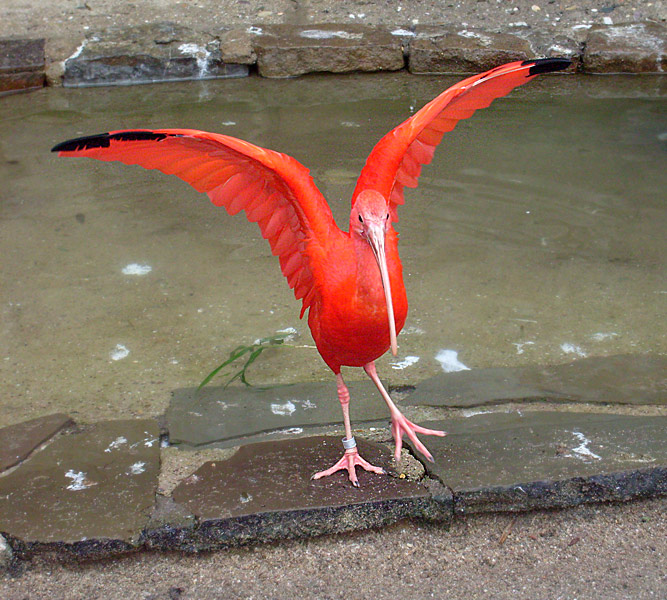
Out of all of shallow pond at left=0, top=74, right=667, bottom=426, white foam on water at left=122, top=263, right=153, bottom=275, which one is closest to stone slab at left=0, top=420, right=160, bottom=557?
Result: shallow pond at left=0, top=74, right=667, bottom=426

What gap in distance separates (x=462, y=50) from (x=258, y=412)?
14.7ft

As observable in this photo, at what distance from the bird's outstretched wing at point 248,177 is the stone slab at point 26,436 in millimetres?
1058

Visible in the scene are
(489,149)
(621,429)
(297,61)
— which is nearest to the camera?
(621,429)

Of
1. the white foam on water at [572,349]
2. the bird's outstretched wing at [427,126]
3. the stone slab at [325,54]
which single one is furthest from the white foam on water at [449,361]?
the stone slab at [325,54]

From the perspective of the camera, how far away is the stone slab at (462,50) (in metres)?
6.57

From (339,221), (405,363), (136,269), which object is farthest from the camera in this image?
(339,221)

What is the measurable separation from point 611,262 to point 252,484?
2.42 metres

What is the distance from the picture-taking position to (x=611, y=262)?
412 centimetres

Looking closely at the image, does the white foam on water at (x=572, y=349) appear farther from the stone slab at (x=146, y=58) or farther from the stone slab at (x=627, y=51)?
the stone slab at (x=146, y=58)

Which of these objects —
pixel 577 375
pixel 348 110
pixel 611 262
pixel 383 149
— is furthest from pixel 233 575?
pixel 348 110

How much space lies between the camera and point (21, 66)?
6.62 m

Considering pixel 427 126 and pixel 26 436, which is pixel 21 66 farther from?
pixel 427 126

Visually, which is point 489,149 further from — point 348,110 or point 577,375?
point 577,375

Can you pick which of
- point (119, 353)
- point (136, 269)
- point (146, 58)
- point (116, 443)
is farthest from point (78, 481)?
point (146, 58)
